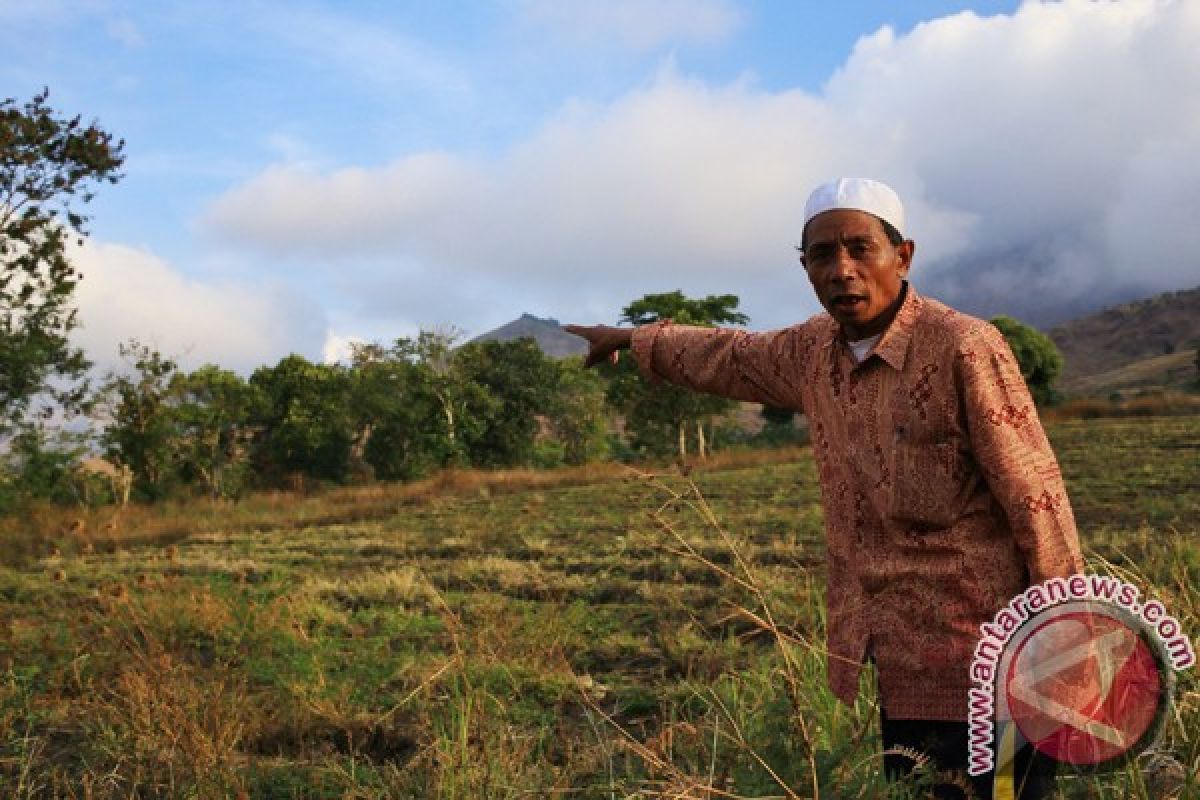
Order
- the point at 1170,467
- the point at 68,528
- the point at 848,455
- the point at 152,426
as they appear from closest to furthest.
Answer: the point at 848,455 < the point at 1170,467 < the point at 68,528 < the point at 152,426

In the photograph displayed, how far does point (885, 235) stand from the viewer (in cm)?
209

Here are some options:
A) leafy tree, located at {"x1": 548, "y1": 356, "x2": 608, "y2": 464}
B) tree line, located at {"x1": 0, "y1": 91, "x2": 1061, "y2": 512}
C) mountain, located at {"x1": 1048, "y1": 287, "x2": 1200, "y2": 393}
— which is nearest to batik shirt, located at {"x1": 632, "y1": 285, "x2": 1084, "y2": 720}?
tree line, located at {"x1": 0, "y1": 91, "x2": 1061, "y2": 512}

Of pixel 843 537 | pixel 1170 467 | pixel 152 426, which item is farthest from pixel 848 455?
pixel 152 426

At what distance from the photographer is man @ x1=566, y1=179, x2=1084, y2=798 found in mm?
1926

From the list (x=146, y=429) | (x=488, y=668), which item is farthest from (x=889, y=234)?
(x=146, y=429)

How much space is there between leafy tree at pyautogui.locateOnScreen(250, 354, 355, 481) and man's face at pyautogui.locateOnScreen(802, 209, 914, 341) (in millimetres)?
44353

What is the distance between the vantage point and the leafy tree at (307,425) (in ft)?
147

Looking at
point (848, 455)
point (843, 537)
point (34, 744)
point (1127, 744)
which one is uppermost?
point (848, 455)

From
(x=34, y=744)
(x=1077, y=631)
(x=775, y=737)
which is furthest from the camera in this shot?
(x=34, y=744)

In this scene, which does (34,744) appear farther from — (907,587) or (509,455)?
(509,455)

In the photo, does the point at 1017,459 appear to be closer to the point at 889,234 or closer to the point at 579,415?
the point at 889,234

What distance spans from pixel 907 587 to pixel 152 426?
34924 millimetres

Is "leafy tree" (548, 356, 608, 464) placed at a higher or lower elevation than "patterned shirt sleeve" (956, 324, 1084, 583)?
higher

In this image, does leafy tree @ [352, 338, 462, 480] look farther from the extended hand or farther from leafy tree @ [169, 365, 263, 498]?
the extended hand
